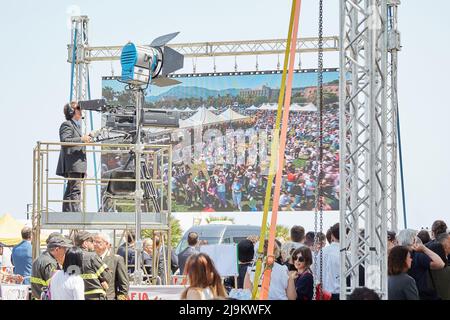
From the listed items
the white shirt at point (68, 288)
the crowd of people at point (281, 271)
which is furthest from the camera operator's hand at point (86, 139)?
the white shirt at point (68, 288)

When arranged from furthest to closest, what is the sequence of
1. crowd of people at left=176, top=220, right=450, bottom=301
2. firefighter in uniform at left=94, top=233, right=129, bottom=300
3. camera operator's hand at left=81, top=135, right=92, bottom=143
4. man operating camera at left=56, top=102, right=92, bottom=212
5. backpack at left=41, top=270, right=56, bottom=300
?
man operating camera at left=56, top=102, right=92, bottom=212
camera operator's hand at left=81, top=135, right=92, bottom=143
firefighter in uniform at left=94, top=233, right=129, bottom=300
backpack at left=41, top=270, right=56, bottom=300
crowd of people at left=176, top=220, right=450, bottom=301

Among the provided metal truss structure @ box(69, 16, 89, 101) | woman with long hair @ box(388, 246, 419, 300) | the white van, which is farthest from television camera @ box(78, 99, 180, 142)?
metal truss structure @ box(69, 16, 89, 101)

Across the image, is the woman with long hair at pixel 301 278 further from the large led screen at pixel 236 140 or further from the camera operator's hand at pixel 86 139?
the large led screen at pixel 236 140

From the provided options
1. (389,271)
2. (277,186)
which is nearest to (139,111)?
(277,186)

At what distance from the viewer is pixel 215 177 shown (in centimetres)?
3297

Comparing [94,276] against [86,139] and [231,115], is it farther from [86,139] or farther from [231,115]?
[231,115]

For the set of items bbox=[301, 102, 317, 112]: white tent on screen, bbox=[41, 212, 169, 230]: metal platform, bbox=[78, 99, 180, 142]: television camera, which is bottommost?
bbox=[41, 212, 169, 230]: metal platform

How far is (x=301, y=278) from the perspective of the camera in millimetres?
10367

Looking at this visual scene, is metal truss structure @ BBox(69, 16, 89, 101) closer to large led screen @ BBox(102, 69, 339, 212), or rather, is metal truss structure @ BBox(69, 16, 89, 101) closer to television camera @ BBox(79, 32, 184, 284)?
large led screen @ BBox(102, 69, 339, 212)

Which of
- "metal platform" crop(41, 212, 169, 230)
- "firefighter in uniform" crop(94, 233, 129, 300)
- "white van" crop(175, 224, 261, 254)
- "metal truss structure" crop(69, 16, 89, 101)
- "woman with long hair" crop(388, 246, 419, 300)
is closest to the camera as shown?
"woman with long hair" crop(388, 246, 419, 300)

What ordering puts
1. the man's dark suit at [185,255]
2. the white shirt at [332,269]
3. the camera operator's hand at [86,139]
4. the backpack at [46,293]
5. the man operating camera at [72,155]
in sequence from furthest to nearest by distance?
the man's dark suit at [185,255] < the man operating camera at [72,155] < the camera operator's hand at [86,139] < the white shirt at [332,269] < the backpack at [46,293]

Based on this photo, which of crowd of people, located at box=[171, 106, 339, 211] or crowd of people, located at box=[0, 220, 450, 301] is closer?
crowd of people, located at box=[0, 220, 450, 301]

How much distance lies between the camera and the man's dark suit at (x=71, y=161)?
13.0 meters

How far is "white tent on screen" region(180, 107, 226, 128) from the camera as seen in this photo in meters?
33.2
